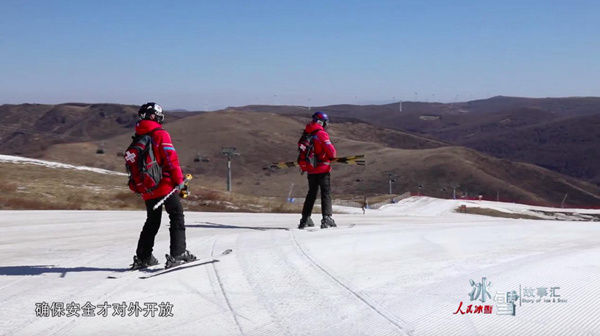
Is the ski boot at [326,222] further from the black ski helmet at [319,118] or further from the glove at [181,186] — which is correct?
the glove at [181,186]

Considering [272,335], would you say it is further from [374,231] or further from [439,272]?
[374,231]

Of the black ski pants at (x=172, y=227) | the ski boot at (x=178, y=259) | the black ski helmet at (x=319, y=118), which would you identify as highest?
the black ski helmet at (x=319, y=118)

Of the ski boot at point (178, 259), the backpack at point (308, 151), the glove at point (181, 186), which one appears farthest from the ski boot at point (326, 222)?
the glove at point (181, 186)

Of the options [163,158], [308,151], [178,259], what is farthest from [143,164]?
[308,151]

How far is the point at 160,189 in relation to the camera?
29.6 ft

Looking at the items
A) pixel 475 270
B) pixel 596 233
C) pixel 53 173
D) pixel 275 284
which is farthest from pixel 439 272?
pixel 53 173

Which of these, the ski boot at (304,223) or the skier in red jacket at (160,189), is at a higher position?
the skier in red jacket at (160,189)

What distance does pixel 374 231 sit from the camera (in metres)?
13.2

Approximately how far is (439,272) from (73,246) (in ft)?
22.3

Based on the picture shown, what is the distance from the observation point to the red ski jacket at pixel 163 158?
8805 mm

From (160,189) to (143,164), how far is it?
437 mm

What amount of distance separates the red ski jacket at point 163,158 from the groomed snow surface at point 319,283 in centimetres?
115

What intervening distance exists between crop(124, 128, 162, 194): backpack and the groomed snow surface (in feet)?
4.01

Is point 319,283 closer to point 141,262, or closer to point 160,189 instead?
point 160,189
